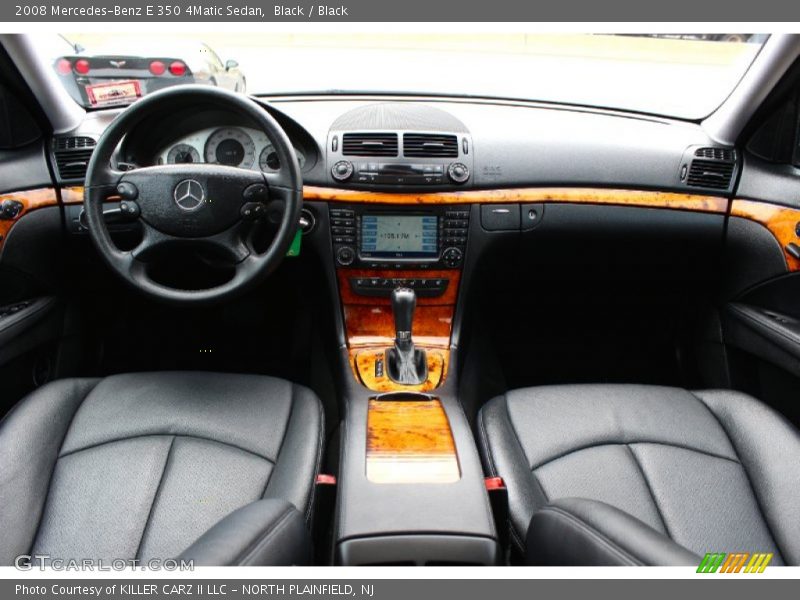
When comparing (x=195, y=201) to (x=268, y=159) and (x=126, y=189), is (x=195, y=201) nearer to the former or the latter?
(x=126, y=189)

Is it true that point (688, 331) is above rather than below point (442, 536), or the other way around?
below

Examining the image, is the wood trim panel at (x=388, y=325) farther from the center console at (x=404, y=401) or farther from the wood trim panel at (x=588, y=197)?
the wood trim panel at (x=588, y=197)

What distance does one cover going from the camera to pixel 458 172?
1.87 meters

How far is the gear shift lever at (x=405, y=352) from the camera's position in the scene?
1720 millimetres

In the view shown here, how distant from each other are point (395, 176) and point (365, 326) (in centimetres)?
48

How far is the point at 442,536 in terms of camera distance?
107 centimetres

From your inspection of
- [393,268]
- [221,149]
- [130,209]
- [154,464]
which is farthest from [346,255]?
[154,464]

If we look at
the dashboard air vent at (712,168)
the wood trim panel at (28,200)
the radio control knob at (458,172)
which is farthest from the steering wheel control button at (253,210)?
the dashboard air vent at (712,168)

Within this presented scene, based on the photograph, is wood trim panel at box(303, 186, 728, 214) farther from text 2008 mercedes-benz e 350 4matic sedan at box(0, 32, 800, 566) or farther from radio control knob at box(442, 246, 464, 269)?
radio control knob at box(442, 246, 464, 269)

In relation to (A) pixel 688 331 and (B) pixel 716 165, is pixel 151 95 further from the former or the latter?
(A) pixel 688 331

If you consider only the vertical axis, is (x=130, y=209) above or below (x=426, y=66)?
below

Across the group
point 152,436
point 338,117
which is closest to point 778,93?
point 338,117

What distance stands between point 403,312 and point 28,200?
3.86 ft

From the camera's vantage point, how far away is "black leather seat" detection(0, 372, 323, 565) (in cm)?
114
